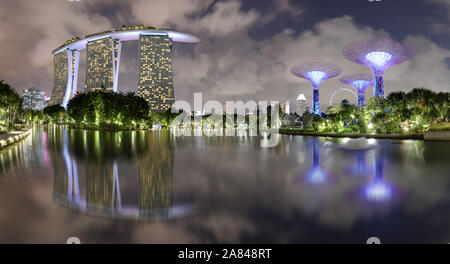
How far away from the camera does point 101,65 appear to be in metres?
136

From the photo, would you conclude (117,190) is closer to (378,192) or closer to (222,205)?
(222,205)

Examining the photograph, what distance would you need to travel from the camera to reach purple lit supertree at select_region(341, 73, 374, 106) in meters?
72.1

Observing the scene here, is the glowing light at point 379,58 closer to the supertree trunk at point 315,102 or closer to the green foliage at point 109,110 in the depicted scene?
the supertree trunk at point 315,102

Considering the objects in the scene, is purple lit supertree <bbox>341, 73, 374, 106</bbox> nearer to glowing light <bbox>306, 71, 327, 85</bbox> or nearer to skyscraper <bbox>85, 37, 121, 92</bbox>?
glowing light <bbox>306, 71, 327, 85</bbox>

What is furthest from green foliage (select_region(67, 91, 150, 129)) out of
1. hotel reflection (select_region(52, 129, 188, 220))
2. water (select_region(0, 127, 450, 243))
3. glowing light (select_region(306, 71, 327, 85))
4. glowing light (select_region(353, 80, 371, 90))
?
glowing light (select_region(353, 80, 371, 90))

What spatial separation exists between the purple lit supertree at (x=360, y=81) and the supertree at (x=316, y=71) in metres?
11.1

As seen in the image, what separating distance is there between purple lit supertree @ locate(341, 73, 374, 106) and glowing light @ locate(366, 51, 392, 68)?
2508cm

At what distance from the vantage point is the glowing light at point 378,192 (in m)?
6.84

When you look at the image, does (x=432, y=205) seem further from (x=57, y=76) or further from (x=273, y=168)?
(x=57, y=76)

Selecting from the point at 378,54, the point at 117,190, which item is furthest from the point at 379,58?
the point at 117,190

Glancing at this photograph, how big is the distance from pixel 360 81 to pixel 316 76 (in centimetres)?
1688
